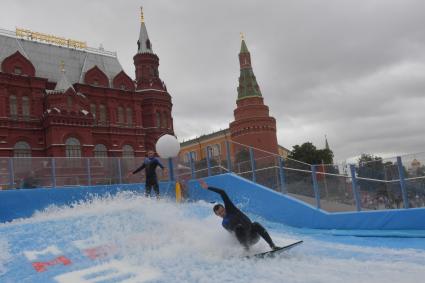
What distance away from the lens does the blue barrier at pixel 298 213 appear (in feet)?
35.0

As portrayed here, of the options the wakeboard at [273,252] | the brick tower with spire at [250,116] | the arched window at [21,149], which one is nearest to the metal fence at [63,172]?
the wakeboard at [273,252]

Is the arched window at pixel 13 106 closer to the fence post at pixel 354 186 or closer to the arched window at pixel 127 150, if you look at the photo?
the arched window at pixel 127 150

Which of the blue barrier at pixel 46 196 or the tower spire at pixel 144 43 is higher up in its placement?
the tower spire at pixel 144 43

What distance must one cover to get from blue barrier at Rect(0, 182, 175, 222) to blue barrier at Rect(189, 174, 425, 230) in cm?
286

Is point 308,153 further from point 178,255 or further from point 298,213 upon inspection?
point 178,255

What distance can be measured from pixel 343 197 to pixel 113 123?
31617 millimetres

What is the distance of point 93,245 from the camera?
9828mm

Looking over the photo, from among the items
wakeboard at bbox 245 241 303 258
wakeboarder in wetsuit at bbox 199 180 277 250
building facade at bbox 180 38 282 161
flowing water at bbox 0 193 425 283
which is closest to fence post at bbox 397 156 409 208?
flowing water at bbox 0 193 425 283

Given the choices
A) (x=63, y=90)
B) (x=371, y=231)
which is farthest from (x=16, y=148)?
(x=371, y=231)

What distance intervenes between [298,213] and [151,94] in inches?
1364

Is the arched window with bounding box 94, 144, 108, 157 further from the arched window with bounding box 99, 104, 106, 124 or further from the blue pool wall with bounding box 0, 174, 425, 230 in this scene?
the blue pool wall with bounding box 0, 174, 425, 230

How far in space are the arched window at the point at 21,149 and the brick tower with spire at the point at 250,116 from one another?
131 ft

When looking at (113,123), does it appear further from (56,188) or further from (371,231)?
(371,231)

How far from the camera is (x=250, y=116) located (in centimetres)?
6925
